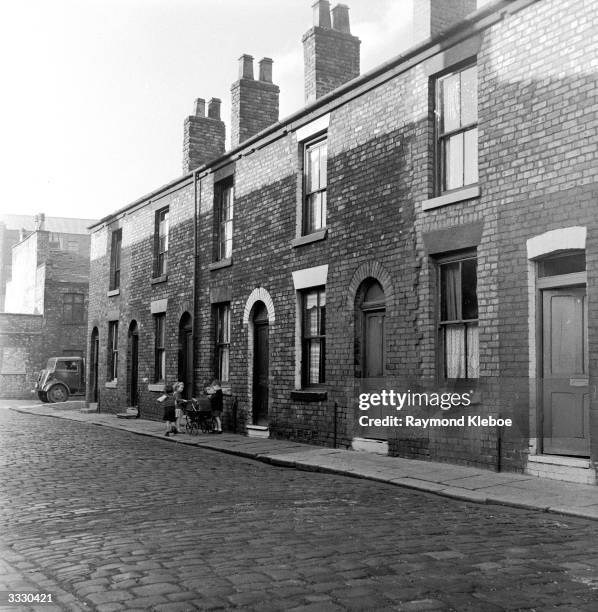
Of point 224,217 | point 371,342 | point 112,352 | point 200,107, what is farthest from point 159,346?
point 371,342

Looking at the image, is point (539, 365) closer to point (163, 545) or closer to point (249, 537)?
point (249, 537)

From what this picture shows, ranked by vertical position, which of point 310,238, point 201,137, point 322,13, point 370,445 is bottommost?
point 370,445

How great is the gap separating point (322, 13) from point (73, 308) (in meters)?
28.6

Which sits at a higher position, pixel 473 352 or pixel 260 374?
pixel 473 352

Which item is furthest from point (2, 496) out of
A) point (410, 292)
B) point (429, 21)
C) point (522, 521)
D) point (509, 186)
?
point (429, 21)

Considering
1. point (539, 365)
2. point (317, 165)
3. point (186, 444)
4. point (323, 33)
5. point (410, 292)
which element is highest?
point (323, 33)

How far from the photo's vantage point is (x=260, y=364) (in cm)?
1630

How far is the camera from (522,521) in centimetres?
727

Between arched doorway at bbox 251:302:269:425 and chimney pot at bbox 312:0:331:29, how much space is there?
19.4 ft

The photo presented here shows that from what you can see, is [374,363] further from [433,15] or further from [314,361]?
[433,15]

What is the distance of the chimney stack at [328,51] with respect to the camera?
15703 mm

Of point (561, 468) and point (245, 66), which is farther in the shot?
point (245, 66)

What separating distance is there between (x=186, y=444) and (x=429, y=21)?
29.6 feet

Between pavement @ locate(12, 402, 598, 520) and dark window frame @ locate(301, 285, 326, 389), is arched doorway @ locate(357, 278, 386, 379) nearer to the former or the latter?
dark window frame @ locate(301, 285, 326, 389)
